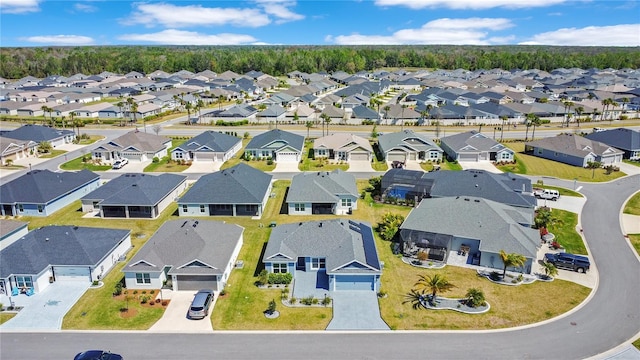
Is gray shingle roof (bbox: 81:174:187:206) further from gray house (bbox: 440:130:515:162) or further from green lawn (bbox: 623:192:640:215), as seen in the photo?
green lawn (bbox: 623:192:640:215)

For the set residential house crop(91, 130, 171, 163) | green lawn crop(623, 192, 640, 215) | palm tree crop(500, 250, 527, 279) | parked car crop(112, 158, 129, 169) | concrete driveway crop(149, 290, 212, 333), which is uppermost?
residential house crop(91, 130, 171, 163)

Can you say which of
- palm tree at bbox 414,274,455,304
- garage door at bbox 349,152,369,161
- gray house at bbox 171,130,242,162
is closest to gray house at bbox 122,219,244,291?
palm tree at bbox 414,274,455,304

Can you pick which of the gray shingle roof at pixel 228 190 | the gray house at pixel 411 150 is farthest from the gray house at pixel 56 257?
the gray house at pixel 411 150

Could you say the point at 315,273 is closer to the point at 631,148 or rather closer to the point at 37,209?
the point at 37,209

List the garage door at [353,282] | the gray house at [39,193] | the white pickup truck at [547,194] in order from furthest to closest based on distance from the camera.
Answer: the white pickup truck at [547,194], the gray house at [39,193], the garage door at [353,282]

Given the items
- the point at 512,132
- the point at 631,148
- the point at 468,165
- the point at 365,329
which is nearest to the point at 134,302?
the point at 365,329

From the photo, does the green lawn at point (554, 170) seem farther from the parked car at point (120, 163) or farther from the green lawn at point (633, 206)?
the parked car at point (120, 163)
